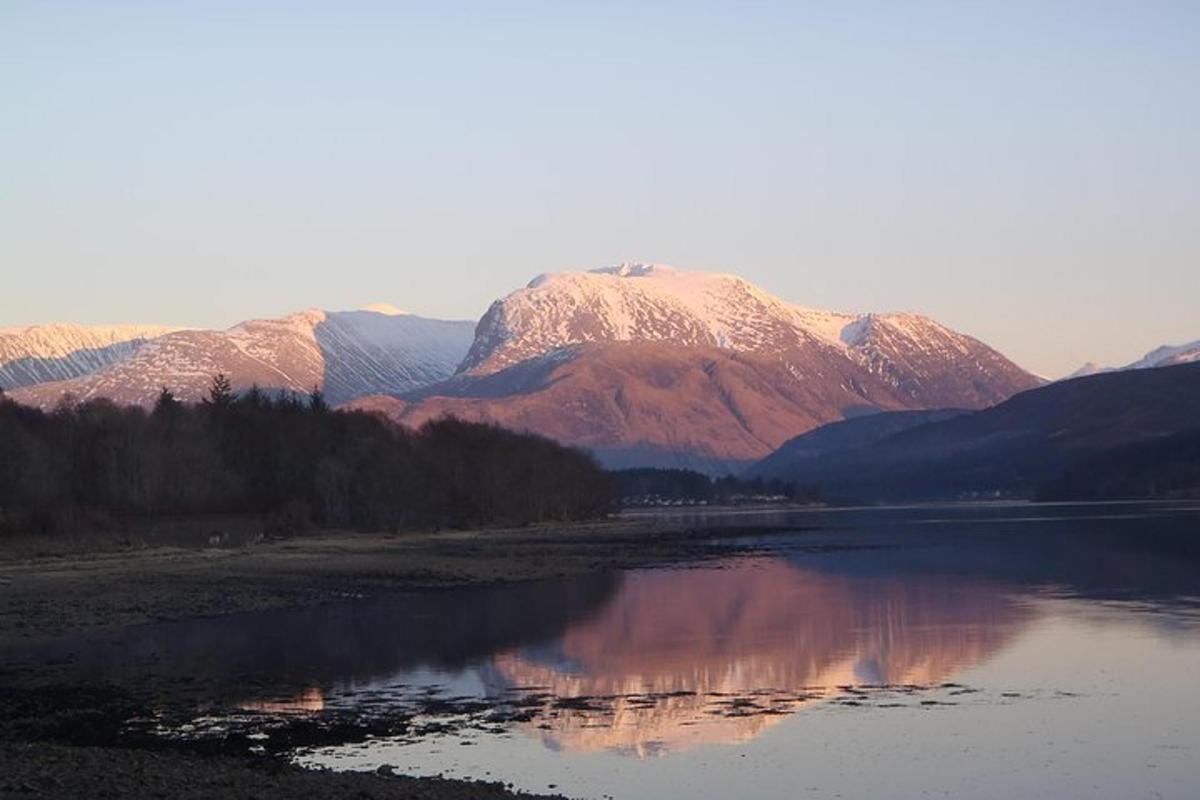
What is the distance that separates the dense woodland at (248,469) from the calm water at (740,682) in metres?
53.0

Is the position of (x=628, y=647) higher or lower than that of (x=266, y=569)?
lower

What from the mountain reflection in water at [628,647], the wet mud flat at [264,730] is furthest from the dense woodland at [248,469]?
the wet mud flat at [264,730]

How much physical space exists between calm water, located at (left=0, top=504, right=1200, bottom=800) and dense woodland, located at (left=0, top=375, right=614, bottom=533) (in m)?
53.0

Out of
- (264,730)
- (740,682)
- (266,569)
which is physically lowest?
(264,730)

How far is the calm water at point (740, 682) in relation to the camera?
3288 cm

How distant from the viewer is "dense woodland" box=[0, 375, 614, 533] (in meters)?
121

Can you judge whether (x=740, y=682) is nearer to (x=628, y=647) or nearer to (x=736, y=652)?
(x=736, y=652)


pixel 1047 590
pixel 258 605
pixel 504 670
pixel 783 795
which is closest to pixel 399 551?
pixel 258 605

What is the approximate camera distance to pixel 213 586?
265 ft

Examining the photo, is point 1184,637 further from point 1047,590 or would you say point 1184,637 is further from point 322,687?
point 322,687

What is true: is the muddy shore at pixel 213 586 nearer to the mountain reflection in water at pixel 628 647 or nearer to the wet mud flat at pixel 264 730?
the wet mud flat at pixel 264 730

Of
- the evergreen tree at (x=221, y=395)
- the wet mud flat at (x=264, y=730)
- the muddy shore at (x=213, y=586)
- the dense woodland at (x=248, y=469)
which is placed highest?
the evergreen tree at (x=221, y=395)

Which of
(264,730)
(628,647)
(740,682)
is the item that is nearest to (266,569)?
(628,647)

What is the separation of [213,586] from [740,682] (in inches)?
1660
